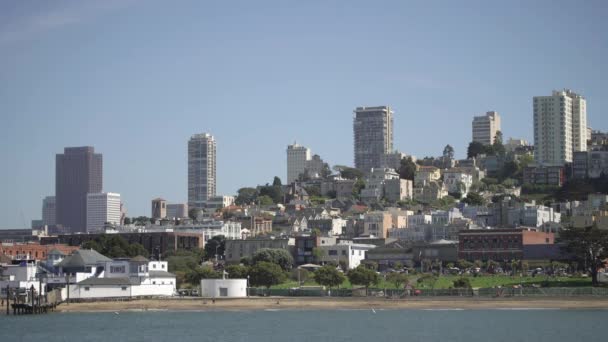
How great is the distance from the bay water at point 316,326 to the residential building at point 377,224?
8426 centimetres

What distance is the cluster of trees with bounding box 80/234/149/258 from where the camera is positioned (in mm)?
152000

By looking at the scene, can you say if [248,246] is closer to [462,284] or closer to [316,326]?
[462,284]

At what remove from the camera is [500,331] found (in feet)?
282

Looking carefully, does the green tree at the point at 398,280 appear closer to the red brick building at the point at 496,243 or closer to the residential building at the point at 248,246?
the red brick building at the point at 496,243

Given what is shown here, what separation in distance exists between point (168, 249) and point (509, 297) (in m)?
77.3

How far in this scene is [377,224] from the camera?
→ 19188 centimetres

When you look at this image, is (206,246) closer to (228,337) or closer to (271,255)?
(271,255)

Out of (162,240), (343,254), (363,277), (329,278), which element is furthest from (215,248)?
(363,277)

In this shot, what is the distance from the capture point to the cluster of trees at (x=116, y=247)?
5984 inches

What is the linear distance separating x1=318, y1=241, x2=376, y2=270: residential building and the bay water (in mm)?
49502

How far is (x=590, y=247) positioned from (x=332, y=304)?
2817 cm

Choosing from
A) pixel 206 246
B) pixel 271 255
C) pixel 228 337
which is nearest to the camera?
pixel 228 337

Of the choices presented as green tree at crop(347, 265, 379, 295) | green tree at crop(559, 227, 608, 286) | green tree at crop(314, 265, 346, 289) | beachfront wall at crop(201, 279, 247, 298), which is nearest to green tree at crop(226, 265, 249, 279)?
green tree at crop(314, 265, 346, 289)

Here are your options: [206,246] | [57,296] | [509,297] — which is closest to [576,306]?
[509,297]
